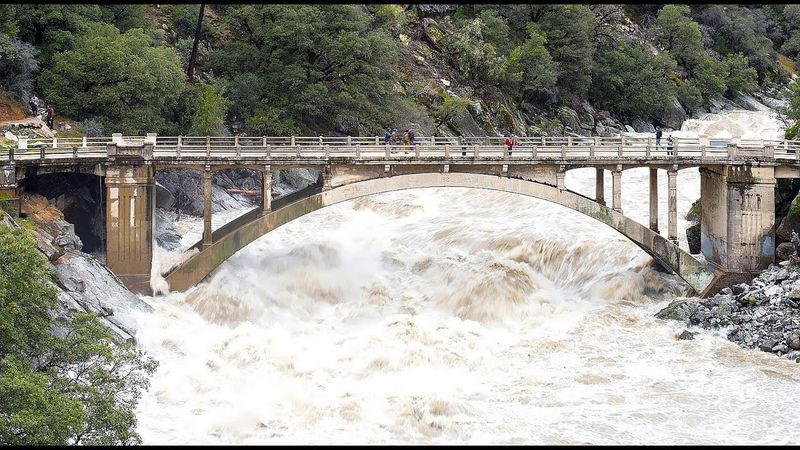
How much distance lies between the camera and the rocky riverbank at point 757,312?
39750 millimetres

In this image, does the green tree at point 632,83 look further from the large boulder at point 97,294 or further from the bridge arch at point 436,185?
the large boulder at point 97,294

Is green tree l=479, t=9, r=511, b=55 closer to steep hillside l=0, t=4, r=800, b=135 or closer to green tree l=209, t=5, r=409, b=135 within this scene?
steep hillside l=0, t=4, r=800, b=135

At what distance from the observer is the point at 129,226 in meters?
45.8

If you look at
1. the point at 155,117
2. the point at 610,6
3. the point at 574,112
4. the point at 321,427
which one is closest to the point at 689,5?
the point at 610,6

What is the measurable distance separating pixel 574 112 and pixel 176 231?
48.0m

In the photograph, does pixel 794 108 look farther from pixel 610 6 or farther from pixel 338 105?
pixel 610 6

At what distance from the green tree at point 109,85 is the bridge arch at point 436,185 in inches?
567

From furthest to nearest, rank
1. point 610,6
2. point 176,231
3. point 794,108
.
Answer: point 610,6
point 794,108
point 176,231

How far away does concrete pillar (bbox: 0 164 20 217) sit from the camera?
43062mm

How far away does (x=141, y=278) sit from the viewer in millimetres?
45562

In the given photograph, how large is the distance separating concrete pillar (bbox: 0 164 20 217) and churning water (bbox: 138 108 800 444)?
7.02 metres

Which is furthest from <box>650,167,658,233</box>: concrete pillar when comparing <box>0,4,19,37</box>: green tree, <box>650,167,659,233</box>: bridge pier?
<box>0,4,19,37</box>: green tree

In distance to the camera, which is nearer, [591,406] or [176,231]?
[591,406]

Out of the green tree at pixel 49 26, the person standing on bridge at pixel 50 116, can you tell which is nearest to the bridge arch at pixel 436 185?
the person standing on bridge at pixel 50 116
